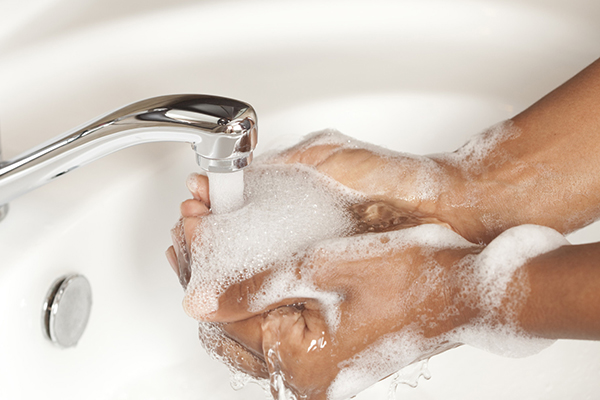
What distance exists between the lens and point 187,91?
90cm

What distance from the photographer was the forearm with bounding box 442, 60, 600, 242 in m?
0.81

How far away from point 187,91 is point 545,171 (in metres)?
A: 0.53

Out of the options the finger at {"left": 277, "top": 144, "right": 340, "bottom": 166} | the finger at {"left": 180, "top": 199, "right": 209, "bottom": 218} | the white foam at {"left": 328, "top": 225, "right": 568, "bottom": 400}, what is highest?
the finger at {"left": 277, "top": 144, "right": 340, "bottom": 166}

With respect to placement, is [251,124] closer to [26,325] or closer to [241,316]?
[241,316]

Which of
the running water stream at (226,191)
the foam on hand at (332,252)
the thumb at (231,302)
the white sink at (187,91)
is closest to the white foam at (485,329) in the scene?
the foam on hand at (332,252)

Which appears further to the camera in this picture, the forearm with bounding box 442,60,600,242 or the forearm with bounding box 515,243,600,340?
the forearm with bounding box 442,60,600,242

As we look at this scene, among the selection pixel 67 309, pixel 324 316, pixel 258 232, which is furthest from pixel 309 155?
pixel 67 309

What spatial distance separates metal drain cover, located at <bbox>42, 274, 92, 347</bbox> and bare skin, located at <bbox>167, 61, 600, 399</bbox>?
15 cm

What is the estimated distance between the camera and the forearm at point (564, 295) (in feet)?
1.69

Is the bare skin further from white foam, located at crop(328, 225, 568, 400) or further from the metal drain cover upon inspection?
the metal drain cover

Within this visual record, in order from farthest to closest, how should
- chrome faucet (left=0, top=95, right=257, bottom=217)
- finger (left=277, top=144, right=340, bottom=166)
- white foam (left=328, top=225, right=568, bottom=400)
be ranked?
1. finger (left=277, top=144, right=340, bottom=166)
2. white foam (left=328, top=225, right=568, bottom=400)
3. chrome faucet (left=0, top=95, right=257, bottom=217)

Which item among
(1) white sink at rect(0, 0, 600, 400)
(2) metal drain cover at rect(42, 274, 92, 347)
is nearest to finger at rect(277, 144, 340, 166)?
(1) white sink at rect(0, 0, 600, 400)

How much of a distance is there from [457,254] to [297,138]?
1.32 ft

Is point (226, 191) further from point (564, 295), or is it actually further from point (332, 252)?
point (564, 295)
